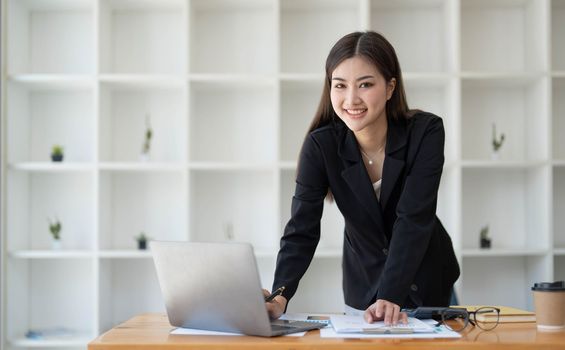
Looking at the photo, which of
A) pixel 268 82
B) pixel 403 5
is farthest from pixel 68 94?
pixel 403 5

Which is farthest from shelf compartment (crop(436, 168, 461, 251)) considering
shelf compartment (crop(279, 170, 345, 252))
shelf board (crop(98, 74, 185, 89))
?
shelf board (crop(98, 74, 185, 89))

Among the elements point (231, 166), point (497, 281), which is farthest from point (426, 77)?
point (497, 281)

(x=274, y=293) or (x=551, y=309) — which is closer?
(x=551, y=309)

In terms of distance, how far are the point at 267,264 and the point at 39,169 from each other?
4.64 feet

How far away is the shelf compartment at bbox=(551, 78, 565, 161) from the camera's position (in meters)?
4.24

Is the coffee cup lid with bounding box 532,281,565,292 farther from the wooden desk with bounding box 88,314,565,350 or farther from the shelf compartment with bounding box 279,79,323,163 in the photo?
the shelf compartment with bounding box 279,79,323,163

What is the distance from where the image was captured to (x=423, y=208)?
199 centimetres

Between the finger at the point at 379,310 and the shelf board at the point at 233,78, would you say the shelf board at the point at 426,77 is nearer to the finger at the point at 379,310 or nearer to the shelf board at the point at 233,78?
the shelf board at the point at 233,78

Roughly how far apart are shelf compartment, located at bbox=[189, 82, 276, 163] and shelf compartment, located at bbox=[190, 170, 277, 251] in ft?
0.38

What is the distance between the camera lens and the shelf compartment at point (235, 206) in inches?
168

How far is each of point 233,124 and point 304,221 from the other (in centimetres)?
225

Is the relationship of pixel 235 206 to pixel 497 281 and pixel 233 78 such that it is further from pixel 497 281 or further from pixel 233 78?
pixel 497 281

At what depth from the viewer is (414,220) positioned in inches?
77.9

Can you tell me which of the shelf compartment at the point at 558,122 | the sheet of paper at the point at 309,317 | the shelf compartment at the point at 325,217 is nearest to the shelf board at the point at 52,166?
the shelf compartment at the point at 325,217
